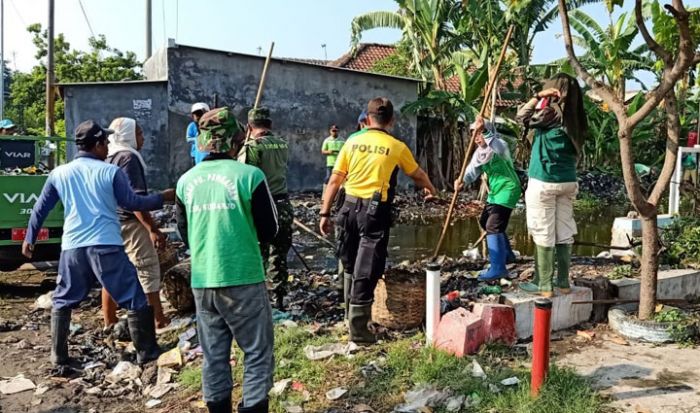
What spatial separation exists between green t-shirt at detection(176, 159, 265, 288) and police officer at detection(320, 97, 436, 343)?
4.54 ft

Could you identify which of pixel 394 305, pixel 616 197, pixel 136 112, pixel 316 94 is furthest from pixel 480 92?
pixel 394 305

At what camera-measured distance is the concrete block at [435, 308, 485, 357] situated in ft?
13.6

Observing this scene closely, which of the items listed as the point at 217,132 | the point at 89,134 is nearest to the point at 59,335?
the point at 89,134

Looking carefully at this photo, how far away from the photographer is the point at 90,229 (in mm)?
4398

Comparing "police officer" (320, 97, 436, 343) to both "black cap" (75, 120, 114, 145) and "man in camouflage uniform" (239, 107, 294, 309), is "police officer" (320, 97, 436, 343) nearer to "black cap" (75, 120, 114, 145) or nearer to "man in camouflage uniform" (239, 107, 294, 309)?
"man in camouflage uniform" (239, 107, 294, 309)

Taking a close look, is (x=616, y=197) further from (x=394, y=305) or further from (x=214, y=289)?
(x=214, y=289)

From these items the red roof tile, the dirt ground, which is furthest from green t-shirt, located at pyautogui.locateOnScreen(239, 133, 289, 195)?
the red roof tile

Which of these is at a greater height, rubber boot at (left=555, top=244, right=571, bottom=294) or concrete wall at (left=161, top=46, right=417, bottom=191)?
concrete wall at (left=161, top=46, right=417, bottom=191)

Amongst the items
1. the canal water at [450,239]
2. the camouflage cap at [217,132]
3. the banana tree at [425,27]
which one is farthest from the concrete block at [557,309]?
Result: the banana tree at [425,27]

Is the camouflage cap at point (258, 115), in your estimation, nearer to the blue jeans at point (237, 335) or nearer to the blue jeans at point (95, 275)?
the blue jeans at point (95, 275)

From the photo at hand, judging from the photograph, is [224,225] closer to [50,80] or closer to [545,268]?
[545,268]

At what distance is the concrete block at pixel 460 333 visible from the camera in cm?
414

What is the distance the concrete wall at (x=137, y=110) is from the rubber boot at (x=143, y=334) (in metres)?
10.1

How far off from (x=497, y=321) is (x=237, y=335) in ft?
6.90
